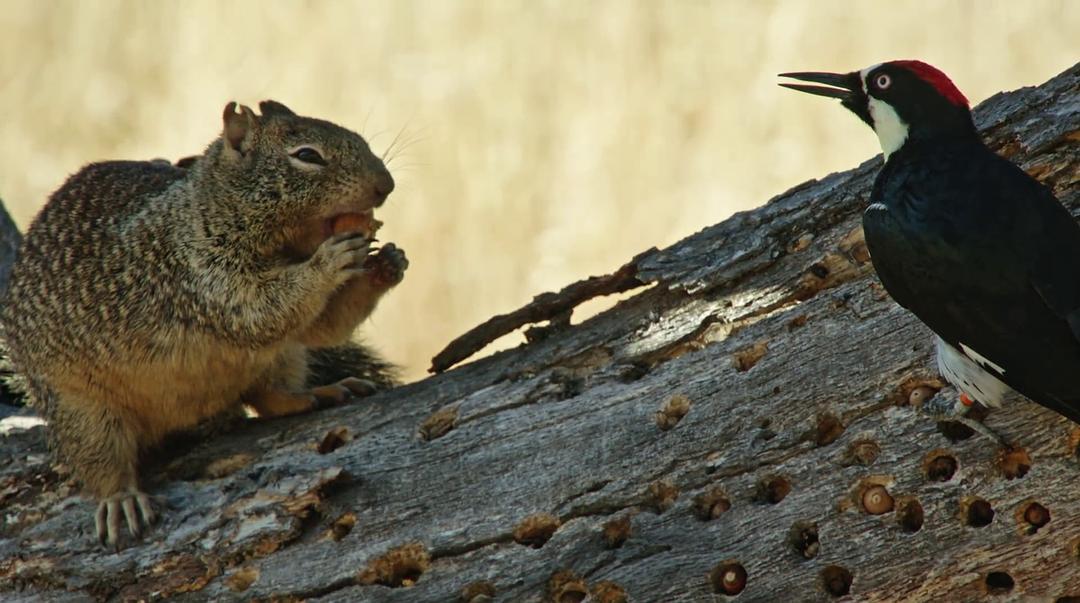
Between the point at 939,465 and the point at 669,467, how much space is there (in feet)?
2.79

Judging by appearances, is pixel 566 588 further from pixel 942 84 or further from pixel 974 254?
pixel 942 84

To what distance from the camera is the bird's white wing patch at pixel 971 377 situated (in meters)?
4.08

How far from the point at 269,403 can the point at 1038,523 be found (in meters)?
2.93

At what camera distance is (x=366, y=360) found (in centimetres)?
640

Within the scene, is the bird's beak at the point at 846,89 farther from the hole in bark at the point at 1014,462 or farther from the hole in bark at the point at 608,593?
the hole in bark at the point at 608,593

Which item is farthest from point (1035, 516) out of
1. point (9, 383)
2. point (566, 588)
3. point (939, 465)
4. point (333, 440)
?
point (9, 383)

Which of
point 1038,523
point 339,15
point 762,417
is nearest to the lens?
point 1038,523

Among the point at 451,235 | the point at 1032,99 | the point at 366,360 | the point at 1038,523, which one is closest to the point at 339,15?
the point at 451,235

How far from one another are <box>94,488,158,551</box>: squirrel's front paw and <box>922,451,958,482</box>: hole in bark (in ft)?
8.97

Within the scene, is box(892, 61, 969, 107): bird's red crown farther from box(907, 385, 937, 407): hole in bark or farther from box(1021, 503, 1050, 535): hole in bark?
box(1021, 503, 1050, 535): hole in bark

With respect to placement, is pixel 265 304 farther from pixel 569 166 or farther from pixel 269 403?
pixel 569 166

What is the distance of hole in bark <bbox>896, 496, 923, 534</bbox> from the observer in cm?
422

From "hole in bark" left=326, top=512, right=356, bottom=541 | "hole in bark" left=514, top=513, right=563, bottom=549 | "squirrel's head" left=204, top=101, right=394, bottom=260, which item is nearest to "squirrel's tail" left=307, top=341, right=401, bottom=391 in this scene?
"squirrel's head" left=204, top=101, right=394, bottom=260

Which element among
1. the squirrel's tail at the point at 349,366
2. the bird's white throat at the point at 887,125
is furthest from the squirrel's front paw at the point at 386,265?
the bird's white throat at the point at 887,125
